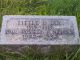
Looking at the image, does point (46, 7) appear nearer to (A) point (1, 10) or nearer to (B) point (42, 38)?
(A) point (1, 10)

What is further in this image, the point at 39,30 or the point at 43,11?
the point at 43,11

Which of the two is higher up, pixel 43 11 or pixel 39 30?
pixel 43 11

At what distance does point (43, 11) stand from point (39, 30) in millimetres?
791

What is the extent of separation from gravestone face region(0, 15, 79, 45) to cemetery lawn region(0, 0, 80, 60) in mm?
102

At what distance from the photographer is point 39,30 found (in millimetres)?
2732

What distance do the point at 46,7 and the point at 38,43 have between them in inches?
38.8

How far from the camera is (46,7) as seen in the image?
3.50 meters

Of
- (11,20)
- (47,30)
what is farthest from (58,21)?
(11,20)

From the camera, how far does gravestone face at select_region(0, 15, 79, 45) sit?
266 centimetres

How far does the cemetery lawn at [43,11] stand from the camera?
2.69m

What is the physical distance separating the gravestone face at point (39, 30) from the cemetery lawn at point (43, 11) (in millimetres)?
102

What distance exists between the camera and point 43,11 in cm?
348

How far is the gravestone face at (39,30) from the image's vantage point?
2658 mm

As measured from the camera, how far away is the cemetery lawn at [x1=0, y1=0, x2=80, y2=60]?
2691mm
